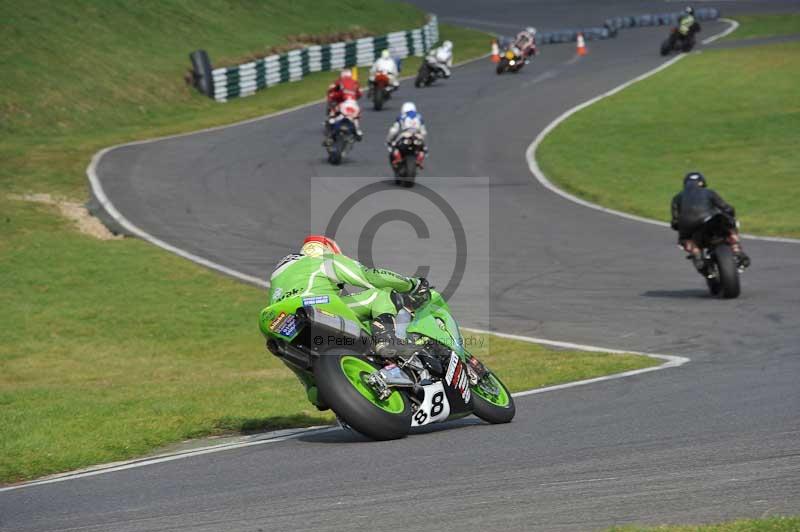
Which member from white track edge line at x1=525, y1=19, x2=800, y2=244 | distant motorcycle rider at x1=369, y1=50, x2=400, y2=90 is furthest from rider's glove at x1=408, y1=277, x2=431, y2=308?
distant motorcycle rider at x1=369, y1=50, x2=400, y2=90

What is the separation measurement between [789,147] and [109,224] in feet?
54.0

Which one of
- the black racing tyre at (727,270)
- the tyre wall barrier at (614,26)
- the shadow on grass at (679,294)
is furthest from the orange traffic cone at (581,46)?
the black racing tyre at (727,270)

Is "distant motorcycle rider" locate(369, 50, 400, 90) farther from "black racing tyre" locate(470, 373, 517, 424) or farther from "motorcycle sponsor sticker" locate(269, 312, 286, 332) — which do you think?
"motorcycle sponsor sticker" locate(269, 312, 286, 332)

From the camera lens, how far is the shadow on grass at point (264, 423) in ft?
32.9

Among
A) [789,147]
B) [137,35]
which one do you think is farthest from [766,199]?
[137,35]

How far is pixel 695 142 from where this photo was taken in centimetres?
3044

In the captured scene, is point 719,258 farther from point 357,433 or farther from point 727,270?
point 357,433

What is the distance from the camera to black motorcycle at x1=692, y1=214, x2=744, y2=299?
1563cm

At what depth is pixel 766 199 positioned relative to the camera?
24.2 m

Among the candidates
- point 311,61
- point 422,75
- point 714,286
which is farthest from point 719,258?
point 311,61

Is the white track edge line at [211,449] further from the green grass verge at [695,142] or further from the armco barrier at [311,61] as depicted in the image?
the armco barrier at [311,61]

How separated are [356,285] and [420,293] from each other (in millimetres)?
520

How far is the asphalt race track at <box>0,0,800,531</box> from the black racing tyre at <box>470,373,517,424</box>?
120 millimetres

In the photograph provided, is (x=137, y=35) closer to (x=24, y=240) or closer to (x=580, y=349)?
(x=24, y=240)
